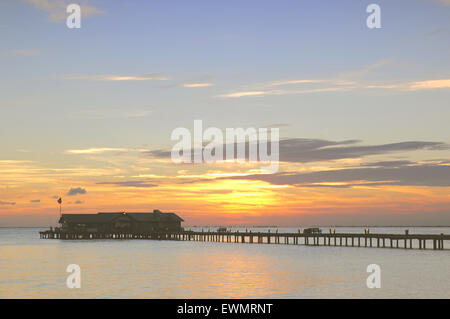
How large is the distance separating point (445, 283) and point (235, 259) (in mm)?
38704

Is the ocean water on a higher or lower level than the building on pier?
lower

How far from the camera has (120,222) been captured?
519ft

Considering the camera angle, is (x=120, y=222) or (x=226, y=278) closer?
(x=226, y=278)

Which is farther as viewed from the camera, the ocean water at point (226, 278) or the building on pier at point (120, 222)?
the building on pier at point (120, 222)

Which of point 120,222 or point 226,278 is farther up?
point 120,222

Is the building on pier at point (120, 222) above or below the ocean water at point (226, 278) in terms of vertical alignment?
above

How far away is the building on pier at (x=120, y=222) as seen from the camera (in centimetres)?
15712

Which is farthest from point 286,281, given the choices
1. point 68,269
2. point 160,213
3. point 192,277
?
point 160,213

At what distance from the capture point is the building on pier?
516 ft

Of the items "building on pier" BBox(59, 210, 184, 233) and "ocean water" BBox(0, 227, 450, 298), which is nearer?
"ocean water" BBox(0, 227, 450, 298)
